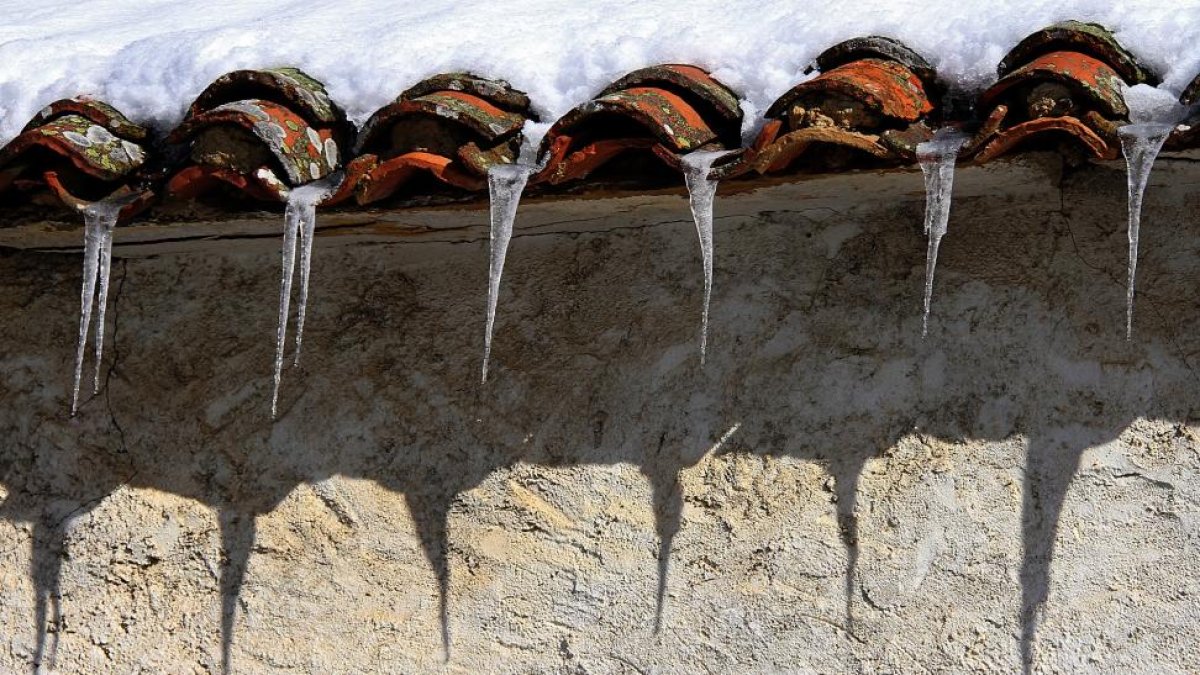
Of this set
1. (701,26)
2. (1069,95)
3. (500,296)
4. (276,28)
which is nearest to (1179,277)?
(1069,95)

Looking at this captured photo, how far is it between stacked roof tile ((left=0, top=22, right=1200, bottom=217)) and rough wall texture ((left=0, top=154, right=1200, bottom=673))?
243mm

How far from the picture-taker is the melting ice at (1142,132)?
2.37 meters

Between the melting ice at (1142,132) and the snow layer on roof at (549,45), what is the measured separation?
0.07 m

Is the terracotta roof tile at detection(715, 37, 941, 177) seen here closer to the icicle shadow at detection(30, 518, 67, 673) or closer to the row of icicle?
the row of icicle

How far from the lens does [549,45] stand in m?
3.03

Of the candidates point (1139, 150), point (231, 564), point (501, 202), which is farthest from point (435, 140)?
point (1139, 150)

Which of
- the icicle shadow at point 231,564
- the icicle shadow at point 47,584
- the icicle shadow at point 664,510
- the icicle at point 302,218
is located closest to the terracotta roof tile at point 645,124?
the icicle at point 302,218

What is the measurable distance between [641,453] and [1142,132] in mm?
1130

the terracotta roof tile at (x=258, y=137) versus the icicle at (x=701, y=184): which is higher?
the terracotta roof tile at (x=258, y=137)

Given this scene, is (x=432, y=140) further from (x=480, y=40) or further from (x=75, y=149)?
(x=75, y=149)

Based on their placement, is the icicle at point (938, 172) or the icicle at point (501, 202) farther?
the icicle at point (501, 202)

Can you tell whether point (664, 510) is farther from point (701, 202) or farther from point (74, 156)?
point (74, 156)

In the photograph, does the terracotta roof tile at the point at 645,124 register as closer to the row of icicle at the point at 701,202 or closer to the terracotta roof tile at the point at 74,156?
the row of icicle at the point at 701,202

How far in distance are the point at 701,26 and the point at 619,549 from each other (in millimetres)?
1048
